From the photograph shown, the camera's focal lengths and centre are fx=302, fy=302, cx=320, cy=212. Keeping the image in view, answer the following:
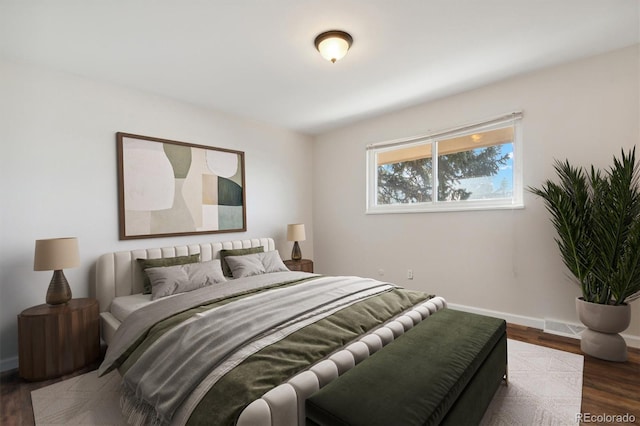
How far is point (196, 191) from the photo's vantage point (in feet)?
12.2

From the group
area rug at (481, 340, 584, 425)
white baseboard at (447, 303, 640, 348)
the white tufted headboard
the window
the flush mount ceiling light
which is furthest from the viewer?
the window

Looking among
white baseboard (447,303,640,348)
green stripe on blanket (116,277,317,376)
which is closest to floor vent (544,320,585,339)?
white baseboard (447,303,640,348)

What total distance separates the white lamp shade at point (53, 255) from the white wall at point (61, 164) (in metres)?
0.38

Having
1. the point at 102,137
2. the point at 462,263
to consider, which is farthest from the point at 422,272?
the point at 102,137

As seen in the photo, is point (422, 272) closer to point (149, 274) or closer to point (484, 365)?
point (484, 365)

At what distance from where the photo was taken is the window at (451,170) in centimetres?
334

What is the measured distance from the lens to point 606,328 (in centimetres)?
242

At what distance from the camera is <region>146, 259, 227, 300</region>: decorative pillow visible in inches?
110

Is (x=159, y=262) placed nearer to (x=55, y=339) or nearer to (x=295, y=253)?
(x=55, y=339)

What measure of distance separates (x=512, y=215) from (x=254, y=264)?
2.90 metres

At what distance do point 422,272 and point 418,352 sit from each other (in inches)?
95.1

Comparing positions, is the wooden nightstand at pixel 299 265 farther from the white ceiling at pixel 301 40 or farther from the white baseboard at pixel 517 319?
the white ceiling at pixel 301 40

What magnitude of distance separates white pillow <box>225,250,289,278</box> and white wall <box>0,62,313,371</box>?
0.65m

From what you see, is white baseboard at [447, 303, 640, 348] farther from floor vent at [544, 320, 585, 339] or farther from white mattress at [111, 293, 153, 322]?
white mattress at [111, 293, 153, 322]
